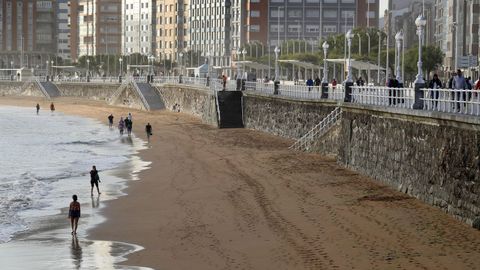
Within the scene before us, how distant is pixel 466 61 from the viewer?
46781 millimetres

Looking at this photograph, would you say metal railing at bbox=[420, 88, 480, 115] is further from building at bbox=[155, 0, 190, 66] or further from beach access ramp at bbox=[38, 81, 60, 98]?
building at bbox=[155, 0, 190, 66]

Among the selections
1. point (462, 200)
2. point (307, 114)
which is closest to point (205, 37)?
point (307, 114)

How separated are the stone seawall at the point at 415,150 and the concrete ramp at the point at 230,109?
20639 millimetres

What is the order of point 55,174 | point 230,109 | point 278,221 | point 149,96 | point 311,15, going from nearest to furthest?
point 278,221 < point 55,174 < point 230,109 < point 149,96 < point 311,15

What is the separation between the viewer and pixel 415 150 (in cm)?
3322

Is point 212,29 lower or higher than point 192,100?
higher

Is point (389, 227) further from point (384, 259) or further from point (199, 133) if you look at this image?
point (199, 133)

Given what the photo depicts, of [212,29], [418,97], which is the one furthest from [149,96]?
[418,97]

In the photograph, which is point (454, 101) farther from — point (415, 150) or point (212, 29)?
point (212, 29)

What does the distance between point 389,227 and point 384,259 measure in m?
4.47

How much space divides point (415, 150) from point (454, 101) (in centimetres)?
562

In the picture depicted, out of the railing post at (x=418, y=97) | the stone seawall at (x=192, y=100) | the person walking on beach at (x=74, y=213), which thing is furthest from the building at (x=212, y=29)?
the person walking on beach at (x=74, y=213)

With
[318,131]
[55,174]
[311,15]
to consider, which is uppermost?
[311,15]

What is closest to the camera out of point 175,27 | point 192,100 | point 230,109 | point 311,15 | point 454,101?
point 454,101
